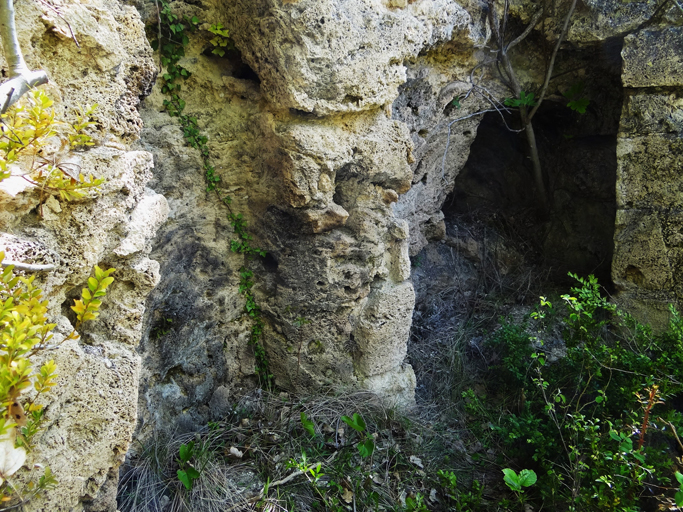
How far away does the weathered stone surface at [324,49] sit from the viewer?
7.59 feet

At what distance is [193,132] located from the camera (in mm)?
2529

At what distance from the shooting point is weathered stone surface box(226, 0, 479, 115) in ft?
7.59

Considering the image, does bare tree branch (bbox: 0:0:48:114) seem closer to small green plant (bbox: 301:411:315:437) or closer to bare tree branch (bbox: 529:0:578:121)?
small green plant (bbox: 301:411:315:437)

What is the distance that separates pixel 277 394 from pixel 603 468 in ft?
5.26

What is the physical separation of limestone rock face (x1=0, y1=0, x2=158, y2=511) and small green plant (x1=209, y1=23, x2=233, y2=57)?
528 millimetres

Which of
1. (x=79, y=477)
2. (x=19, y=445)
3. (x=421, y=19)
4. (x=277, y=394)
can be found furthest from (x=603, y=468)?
(x=421, y=19)

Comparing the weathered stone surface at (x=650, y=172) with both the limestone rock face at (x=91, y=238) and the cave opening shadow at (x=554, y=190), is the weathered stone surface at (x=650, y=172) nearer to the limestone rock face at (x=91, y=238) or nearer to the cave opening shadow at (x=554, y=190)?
the cave opening shadow at (x=554, y=190)

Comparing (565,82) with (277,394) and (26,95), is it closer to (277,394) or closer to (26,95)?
(277,394)

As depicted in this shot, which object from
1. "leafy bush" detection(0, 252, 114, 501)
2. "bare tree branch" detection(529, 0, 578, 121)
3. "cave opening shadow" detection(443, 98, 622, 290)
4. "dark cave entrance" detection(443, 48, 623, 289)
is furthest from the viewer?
"cave opening shadow" detection(443, 98, 622, 290)

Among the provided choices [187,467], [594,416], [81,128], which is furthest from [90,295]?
[594,416]

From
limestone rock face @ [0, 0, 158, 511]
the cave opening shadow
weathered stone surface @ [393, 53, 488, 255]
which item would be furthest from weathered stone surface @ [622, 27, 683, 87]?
limestone rock face @ [0, 0, 158, 511]

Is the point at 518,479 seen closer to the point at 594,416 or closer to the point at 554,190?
the point at 594,416

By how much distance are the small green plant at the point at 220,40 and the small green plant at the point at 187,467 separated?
5.82ft

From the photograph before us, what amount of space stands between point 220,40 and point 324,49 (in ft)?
1.67
